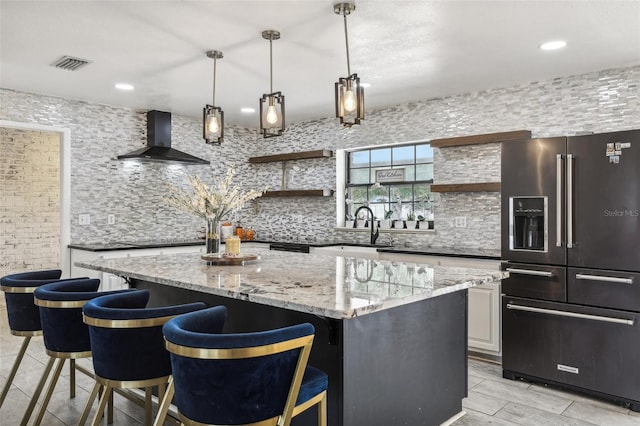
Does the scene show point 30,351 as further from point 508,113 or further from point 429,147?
point 508,113

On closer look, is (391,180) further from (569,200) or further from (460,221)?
(569,200)

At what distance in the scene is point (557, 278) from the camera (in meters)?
3.50

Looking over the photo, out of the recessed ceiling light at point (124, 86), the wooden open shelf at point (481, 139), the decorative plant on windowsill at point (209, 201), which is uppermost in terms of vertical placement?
the recessed ceiling light at point (124, 86)

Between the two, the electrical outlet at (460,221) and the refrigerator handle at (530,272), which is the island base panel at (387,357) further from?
the electrical outlet at (460,221)

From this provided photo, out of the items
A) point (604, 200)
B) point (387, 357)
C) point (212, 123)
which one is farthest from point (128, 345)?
point (604, 200)

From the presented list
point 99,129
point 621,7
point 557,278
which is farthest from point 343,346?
point 99,129

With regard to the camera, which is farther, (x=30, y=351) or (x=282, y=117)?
(x=30, y=351)

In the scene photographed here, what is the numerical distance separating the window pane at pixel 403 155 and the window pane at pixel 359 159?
16.9 inches

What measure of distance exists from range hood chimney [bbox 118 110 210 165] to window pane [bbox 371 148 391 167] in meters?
2.12

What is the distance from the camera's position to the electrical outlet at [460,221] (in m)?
4.89

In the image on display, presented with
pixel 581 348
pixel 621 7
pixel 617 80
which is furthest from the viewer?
pixel 617 80

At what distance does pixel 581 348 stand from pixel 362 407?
2.08m

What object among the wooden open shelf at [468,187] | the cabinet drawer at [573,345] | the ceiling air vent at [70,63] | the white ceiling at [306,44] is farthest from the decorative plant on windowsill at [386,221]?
the ceiling air vent at [70,63]

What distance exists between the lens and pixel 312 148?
637 centimetres
